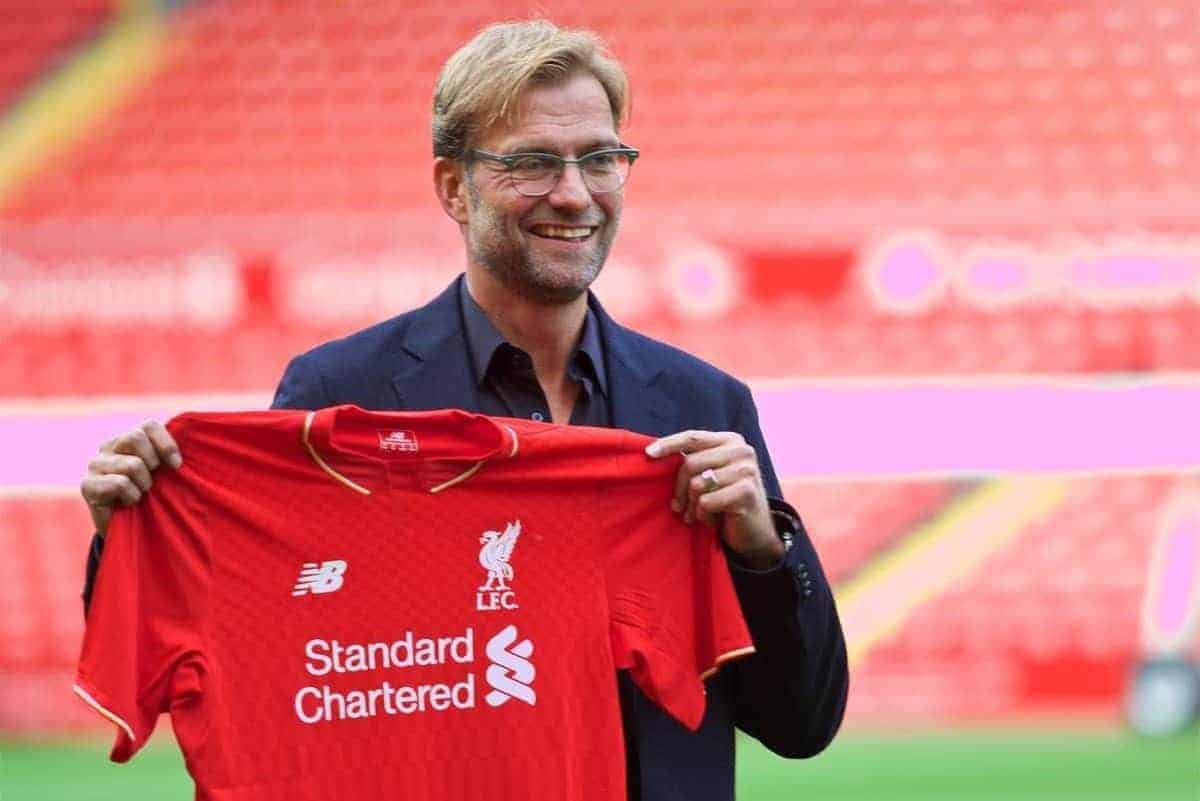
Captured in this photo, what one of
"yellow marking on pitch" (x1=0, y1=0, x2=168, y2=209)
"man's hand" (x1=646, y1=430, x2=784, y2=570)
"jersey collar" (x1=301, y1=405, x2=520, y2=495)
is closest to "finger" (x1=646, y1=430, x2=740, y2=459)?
"man's hand" (x1=646, y1=430, x2=784, y2=570)

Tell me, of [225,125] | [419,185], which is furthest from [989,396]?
[225,125]

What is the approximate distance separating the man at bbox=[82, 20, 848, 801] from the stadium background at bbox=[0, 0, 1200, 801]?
12.6 feet

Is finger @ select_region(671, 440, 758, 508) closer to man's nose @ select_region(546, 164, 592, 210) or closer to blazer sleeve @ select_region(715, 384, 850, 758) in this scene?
blazer sleeve @ select_region(715, 384, 850, 758)

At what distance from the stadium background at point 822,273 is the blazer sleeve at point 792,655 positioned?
3.82 m

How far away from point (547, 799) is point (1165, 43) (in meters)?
5.62

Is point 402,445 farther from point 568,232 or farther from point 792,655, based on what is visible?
point 792,655

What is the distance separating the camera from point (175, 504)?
2.04 m

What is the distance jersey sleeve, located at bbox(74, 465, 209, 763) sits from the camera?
6.37ft

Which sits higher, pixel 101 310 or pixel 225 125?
pixel 225 125

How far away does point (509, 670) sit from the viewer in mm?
2033

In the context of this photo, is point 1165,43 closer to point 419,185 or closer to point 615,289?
point 615,289

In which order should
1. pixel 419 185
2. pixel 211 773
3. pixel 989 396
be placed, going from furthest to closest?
pixel 419 185 < pixel 989 396 < pixel 211 773

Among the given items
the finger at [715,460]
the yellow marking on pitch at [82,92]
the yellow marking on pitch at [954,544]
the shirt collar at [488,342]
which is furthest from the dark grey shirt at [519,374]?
the yellow marking on pitch at [82,92]

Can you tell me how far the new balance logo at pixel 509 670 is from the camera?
2.02m
